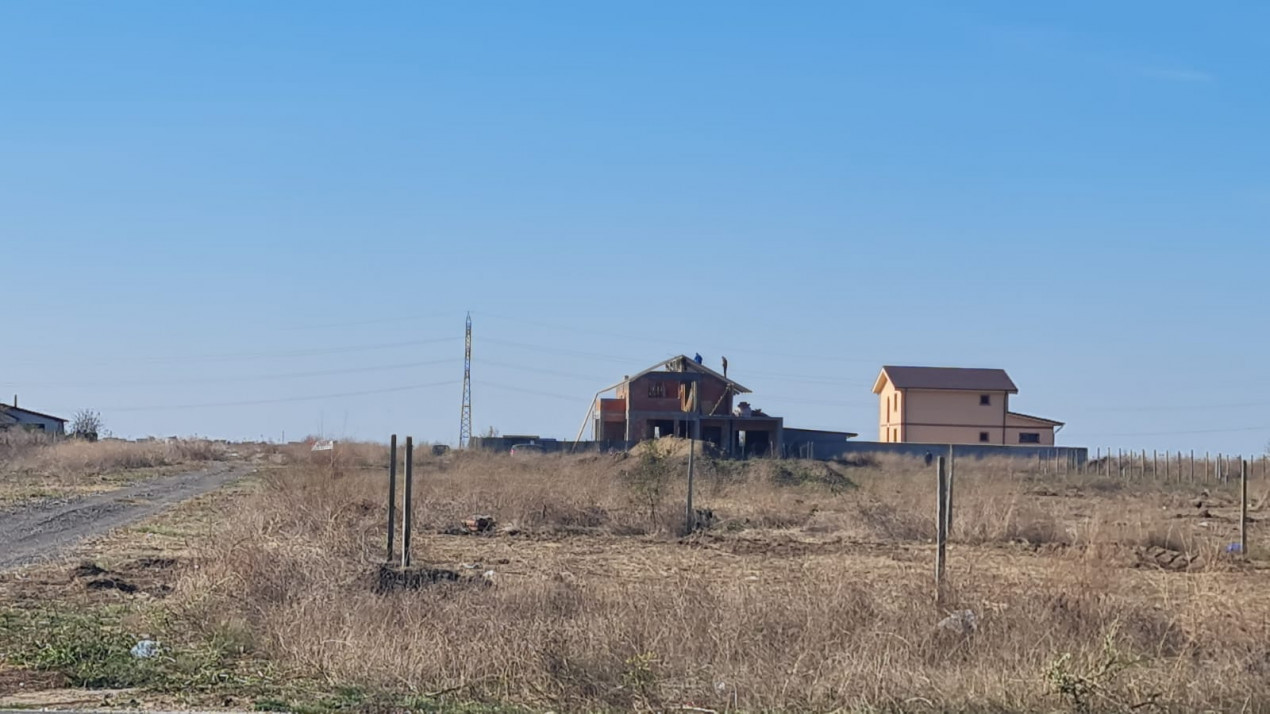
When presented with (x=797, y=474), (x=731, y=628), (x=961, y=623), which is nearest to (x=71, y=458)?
(x=797, y=474)

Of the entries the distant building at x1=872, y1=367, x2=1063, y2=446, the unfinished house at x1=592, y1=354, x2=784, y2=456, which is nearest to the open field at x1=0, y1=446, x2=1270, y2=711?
the unfinished house at x1=592, y1=354, x2=784, y2=456

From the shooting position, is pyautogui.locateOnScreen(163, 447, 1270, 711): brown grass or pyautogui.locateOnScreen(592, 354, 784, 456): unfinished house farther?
pyautogui.locateOnScreen(592, 354, 784, 456): unfinished house

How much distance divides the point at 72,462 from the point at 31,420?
159 ft

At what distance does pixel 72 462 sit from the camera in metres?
54.8

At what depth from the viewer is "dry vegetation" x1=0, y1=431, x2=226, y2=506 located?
41625 millimetres

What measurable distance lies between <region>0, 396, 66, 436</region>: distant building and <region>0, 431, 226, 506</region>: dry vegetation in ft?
43.9

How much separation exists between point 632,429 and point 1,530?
47.9 m

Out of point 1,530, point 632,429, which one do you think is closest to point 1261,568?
point 1,530

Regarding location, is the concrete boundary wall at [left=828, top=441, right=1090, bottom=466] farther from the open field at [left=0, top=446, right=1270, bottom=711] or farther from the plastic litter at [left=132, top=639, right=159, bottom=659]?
the plastic litter at [left=132, top=639, right=159, bottom=659]

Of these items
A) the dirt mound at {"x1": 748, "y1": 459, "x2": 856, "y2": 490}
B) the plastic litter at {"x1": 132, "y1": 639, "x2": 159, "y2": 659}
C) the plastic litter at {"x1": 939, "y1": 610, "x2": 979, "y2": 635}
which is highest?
the dirt mound at {"x1": 748, "y1": 459, "x2": 856, "y2": 490}

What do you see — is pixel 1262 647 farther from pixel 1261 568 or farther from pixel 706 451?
pixel 706 451

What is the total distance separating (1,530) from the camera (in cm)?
2480

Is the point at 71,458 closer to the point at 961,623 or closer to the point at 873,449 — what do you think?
the point at 873,449

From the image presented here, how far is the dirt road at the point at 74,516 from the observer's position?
2133 centimetres
